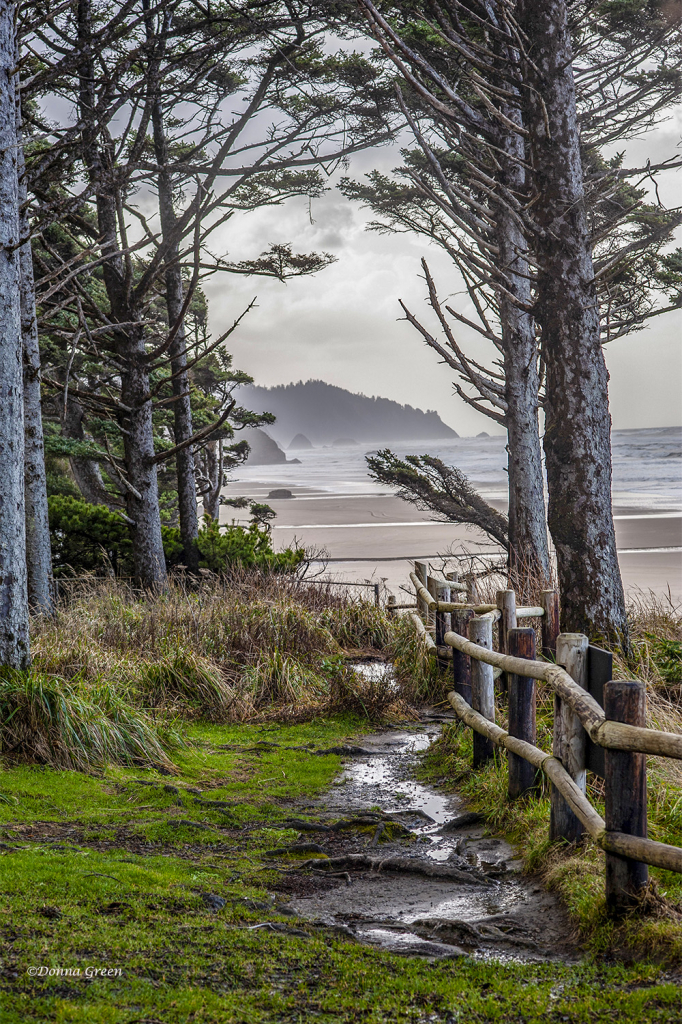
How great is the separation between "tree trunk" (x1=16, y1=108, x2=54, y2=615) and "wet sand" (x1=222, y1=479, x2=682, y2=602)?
810 centimetres

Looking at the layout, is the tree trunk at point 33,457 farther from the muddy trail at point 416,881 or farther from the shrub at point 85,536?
the muddy trail at point 416,881

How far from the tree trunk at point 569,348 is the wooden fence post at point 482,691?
1.48 m

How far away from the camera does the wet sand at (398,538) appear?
28.6m

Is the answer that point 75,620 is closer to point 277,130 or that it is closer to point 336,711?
point 336,711

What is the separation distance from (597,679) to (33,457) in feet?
27.1

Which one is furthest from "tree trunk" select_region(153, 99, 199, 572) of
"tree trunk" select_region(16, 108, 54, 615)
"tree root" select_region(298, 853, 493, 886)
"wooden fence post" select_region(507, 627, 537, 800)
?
"tree root" select_region(298, 853, 493, 886)

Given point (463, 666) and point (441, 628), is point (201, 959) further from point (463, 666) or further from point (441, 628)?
point (441, 628)

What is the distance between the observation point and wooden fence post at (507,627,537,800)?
508 cm

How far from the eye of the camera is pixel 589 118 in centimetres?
1360

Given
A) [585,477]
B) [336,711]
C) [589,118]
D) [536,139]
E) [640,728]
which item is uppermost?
[589,118]

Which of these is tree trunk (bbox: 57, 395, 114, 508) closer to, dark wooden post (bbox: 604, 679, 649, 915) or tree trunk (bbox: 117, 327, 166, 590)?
tree trunk (bbox: 117, 327, 166, 590)

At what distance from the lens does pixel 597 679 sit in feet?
14.1

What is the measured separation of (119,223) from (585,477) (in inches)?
356

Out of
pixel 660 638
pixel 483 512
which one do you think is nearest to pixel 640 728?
pixel 660 638
